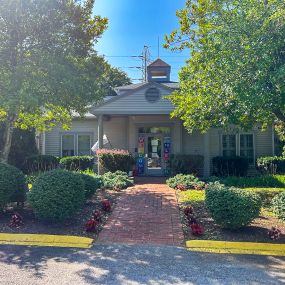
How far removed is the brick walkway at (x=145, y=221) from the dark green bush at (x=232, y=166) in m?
6.77

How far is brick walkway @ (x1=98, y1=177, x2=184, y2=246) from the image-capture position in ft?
22.2

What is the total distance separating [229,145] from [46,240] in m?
14.5

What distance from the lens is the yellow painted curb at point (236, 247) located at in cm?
601

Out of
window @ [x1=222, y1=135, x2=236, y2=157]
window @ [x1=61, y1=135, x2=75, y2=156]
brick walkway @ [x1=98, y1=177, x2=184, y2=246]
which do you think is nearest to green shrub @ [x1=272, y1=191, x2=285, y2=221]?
brick walkway @ [x1=98, y1=177, x2=184, y2=246]

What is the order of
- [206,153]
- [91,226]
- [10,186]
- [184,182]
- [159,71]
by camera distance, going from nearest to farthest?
[91,226] → [10,186] → [184,182] → [206,153] → [159,71]

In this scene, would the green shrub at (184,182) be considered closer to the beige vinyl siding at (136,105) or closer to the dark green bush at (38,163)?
the beige vinyl siding at (136,105)

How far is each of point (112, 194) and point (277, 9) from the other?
25.0 ft

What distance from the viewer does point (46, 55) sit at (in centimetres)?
895

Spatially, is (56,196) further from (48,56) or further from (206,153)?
(206,153)

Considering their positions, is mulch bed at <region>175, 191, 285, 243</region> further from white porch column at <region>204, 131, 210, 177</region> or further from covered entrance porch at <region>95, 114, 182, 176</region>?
covered entrance porch at <region>95, 114, 182, 176</region>

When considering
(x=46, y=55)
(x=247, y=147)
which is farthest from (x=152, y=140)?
(x=46, y=55)

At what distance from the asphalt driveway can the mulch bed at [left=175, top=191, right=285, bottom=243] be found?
0.87 meters

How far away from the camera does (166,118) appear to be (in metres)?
18.0

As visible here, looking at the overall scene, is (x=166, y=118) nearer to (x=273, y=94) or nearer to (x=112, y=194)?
(x=112, y=194)
